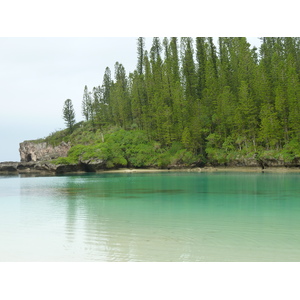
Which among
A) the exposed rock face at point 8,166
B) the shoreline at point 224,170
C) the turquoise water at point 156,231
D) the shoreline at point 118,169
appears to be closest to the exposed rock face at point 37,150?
the exposed rock face at point 8,166

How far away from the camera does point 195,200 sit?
636 inches

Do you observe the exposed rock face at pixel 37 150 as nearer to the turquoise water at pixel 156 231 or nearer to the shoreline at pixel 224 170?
the shoreline at pixel 224 170

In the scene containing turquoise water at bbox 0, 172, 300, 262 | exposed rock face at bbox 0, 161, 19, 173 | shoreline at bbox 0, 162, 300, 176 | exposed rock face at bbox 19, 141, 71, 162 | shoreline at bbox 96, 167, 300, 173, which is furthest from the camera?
exposed rock face at bbox 19, 141, 71, 162

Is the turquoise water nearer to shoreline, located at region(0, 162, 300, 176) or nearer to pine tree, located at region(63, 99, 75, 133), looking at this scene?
shoreline, located at region(0, 162, 300, 176)

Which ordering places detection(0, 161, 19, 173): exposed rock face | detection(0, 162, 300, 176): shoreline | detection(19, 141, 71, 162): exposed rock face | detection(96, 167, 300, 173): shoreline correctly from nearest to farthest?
detection(96, 167, 300, 173): shoreline
detection(0, 162, 300, 176): shoreline
detection(0, 161, 19, 173): exposed rock face
detection(19, 141, 71, 162): exposed rock face

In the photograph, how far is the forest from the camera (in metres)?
44.6

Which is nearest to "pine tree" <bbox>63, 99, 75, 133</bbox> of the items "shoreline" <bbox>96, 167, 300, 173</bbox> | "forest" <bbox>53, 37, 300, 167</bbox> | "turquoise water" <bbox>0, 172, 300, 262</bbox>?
"forest" <bbox>53, 37, 300, 167</bbox>

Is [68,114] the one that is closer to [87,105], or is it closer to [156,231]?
[87,105]

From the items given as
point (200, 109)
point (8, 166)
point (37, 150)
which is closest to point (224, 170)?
point (200, 109)

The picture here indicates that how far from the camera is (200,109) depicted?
54.8 metres

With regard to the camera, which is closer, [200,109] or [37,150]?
[200,109]

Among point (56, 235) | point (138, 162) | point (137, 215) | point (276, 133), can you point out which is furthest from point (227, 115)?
point (56, 235)

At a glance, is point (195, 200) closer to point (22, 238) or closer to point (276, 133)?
point (22, 238)

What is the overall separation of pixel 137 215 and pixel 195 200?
181 inches
